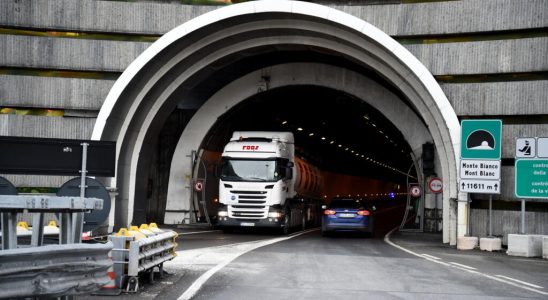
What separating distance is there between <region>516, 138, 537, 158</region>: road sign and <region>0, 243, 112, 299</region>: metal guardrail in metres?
16.8

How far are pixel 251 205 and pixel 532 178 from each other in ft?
35.1

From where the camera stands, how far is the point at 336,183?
54.5 m

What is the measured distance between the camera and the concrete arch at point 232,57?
25.1 metres

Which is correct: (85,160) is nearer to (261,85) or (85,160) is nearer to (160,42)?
(160,42)

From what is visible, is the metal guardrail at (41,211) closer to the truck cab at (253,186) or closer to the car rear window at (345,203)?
the truck cab at (253,186)

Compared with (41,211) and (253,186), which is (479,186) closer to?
(253,186)

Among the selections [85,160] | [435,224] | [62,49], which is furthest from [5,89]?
[435,224]

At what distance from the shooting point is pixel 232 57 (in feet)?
97.7

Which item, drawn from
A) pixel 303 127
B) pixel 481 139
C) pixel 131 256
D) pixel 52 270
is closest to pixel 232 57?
pixel 481 139

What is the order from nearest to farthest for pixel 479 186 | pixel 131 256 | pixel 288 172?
pixel 131 256, pixel 479 186, pixel 288 172

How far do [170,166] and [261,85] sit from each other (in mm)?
5872

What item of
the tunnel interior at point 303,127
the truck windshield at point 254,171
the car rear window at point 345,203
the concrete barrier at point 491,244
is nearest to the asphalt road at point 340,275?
the concrete barrier at point 491,244

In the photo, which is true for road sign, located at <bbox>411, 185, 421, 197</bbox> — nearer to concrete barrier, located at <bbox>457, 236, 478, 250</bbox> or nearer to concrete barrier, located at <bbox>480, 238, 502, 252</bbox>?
concrete barrier, located at <bbox>457, 236, 478, 250</bbox>

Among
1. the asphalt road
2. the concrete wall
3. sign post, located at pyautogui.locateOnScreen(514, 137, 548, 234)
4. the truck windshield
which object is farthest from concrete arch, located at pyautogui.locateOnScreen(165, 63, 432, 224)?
the asphalt road
